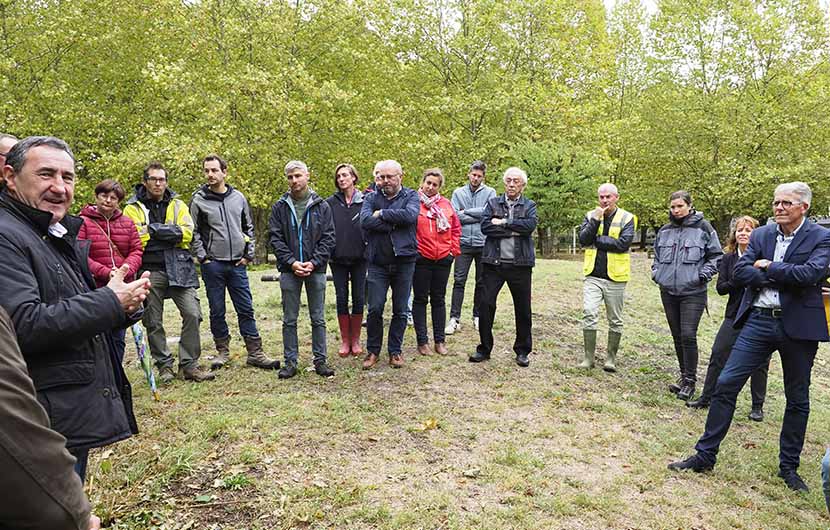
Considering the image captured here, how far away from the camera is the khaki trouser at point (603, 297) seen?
6.82m

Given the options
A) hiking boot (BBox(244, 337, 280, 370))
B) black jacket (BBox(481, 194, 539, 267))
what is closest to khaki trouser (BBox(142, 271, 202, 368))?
hiking boot (BBox(244, 337, 280, 370))

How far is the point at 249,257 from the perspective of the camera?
623cm

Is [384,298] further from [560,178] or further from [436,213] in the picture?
[560,178]

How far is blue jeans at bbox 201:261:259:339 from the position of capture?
237 inches

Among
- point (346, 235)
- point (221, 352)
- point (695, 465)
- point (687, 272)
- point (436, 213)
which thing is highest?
point (436, 213)

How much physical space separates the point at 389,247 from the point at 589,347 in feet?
9.44

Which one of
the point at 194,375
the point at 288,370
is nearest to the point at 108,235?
the point at 194,375

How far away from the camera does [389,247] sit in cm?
623

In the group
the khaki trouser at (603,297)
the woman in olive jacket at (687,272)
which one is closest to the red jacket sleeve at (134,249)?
the khaki trouser at (603,297)

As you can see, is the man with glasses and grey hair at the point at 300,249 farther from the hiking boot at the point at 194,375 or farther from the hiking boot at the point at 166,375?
the hiking boot at the point at 166,375

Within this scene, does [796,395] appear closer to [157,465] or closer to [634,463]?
[634,463]

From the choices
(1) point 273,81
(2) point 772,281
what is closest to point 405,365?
(2) point 772,281

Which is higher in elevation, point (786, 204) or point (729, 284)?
point (786, 204)

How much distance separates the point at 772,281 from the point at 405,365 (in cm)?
376
